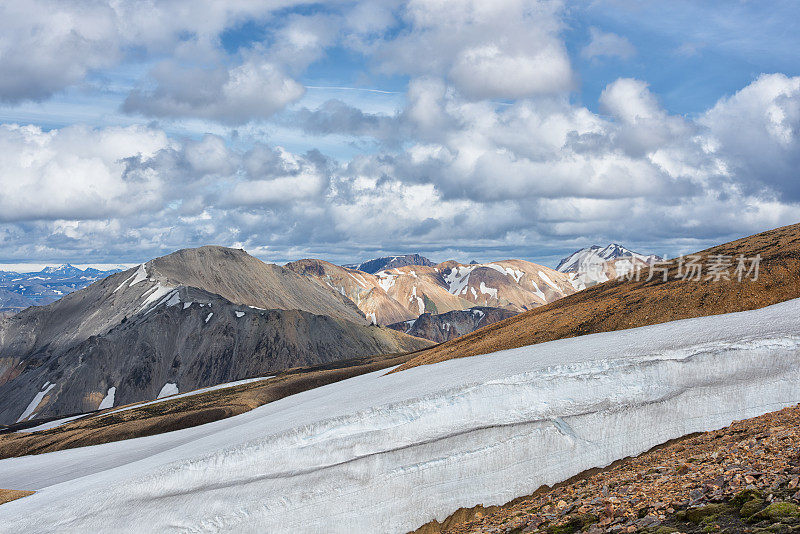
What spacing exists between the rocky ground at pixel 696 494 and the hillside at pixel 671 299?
14.1 meters

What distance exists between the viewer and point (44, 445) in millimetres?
58500

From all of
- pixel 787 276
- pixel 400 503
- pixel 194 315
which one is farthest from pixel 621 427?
pixel 194 315

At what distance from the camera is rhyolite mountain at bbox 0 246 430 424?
130375 millimetres

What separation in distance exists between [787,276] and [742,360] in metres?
13.0

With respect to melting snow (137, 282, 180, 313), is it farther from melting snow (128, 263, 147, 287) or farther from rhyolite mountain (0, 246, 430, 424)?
melting snow (128, 263, 147, 287)

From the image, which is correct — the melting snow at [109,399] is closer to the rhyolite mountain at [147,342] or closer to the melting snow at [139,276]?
the rhyolite mountain at [147,342]

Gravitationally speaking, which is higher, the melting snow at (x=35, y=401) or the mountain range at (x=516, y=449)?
the mountain range at (x=516, y=449)

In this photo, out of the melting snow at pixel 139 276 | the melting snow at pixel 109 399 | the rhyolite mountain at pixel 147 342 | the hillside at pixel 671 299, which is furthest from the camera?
the melting snow at pixel 139 276

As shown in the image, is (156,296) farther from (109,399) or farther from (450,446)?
(450,446)

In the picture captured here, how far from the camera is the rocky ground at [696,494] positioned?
8.99 m

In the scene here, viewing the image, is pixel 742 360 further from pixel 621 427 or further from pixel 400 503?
pixel 400 503

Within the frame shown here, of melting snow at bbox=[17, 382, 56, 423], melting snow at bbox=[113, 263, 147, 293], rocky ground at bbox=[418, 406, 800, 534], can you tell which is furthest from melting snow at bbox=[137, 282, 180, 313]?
rocky ground at bbox=[418, 406, 800, 534]

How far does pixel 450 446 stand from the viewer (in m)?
18.9

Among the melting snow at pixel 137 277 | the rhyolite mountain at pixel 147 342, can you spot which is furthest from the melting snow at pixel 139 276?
the rhyolite mountain at pixel 147 342
